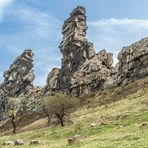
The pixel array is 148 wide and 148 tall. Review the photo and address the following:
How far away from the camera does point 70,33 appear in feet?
618

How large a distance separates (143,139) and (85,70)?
128 metres

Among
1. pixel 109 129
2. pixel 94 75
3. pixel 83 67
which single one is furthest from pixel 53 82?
pixel 109 129

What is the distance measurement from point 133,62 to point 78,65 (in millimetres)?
43645

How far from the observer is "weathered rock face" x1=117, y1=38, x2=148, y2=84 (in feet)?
447

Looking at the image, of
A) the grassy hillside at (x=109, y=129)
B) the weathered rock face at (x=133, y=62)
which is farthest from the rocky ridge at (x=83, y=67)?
the grassy hillside at (x=109, y=129)

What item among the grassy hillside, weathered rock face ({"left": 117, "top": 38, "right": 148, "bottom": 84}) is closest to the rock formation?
weathered rock face ({"left": 117, "top": 38, "right": 148, "bottom": 84})

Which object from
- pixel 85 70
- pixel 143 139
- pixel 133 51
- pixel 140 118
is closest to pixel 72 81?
pixel 85 70

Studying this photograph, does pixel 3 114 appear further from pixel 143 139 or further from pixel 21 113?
pixel 143 139

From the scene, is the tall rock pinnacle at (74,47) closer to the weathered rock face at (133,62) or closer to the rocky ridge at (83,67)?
the rocky ridge at (83,67)

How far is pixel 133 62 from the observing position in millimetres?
140875

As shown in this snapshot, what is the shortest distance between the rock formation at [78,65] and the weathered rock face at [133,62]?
7.41 metres

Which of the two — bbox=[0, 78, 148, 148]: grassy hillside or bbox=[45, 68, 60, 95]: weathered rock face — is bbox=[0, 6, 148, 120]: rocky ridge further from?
bbox=[0, 78, 148, 148]: grassy hillside

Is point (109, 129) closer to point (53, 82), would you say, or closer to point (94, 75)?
point (94, 75)

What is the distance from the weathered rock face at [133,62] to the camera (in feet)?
447
